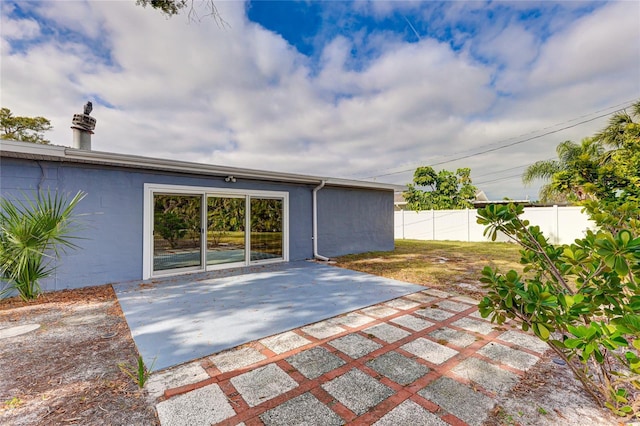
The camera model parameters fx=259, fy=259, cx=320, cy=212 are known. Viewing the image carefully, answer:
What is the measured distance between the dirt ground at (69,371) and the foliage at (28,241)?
541 millimetres

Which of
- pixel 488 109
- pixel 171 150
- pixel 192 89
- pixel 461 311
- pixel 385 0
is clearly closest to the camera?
pixel 461 311

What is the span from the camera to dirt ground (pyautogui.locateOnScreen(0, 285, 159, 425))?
5.82 ft

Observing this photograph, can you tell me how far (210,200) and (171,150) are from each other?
27.5ft

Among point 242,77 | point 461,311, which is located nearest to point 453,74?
point 242,77

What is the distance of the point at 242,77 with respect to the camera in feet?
24.7

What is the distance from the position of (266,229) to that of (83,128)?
15.6ft

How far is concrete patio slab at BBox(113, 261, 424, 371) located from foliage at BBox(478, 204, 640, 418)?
213 cm

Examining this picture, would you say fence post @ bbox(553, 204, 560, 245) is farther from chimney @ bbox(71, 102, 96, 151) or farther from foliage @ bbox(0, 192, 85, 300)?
chimney @ bbox(71, 102, 96, 151)

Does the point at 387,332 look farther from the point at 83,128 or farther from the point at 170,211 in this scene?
the point at 83,128

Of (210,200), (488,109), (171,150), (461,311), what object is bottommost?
(461,311)

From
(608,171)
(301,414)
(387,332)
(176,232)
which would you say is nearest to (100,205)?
(176,232)

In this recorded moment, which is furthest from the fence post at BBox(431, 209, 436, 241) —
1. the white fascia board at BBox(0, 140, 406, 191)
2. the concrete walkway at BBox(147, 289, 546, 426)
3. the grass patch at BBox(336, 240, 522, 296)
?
the concrete walkway at BBox(147, 289, 546, 426)

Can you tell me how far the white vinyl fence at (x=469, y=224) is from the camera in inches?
436

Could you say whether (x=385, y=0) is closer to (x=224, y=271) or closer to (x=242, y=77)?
(x=242, y=77)
